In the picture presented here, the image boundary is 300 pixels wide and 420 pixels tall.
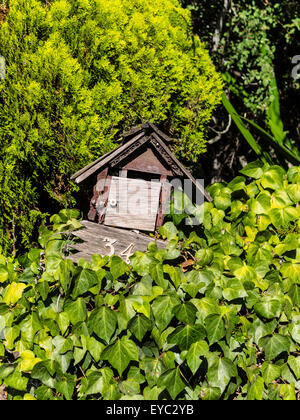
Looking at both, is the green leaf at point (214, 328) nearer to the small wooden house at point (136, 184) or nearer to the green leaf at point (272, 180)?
the small wooden house at point (136, 184)

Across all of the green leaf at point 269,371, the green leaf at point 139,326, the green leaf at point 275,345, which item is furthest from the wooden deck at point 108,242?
the green leaf at point 269,371

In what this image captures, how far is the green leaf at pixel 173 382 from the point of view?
2135 millimetres

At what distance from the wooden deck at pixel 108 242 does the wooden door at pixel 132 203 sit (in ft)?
0.27

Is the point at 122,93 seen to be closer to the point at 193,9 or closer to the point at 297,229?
the point at 297,229

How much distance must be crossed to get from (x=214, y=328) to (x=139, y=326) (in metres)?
0.43

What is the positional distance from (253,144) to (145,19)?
1.55 metres

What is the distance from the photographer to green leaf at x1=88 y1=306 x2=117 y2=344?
2139 mm

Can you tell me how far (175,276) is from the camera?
2.36m

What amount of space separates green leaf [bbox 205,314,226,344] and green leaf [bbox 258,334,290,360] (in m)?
0.35

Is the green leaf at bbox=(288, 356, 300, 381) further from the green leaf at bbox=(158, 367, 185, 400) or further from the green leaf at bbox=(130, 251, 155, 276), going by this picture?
the green leaf at bbox=(130, 251, 155, 276)

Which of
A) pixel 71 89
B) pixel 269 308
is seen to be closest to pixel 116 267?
pixel 269 308

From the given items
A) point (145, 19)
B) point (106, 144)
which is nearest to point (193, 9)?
point (145, 19)

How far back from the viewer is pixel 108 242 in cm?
252

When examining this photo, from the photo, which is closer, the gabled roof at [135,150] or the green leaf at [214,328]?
the green leaf at [214,328]
